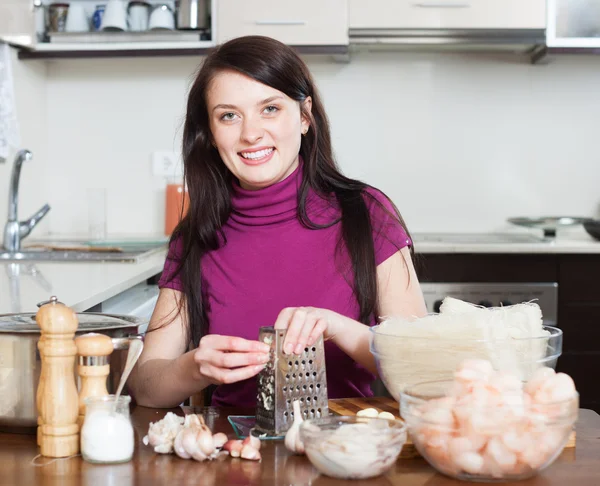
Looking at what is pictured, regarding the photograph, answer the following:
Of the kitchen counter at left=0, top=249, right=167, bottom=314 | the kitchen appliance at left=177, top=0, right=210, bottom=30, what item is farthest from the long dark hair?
the kitchen appliance at left=177, top=0, right=210, bottom=30

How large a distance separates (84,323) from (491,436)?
59cm

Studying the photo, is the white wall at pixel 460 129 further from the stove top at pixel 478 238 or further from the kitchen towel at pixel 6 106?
the kitchen towel at pixel 6 106

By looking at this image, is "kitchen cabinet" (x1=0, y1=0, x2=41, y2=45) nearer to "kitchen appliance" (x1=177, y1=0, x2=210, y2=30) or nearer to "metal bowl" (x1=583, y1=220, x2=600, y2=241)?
"kitchen appliance" (x1=177, y1=0, x2=210, y2=30)

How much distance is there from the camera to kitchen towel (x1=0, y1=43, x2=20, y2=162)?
316cm

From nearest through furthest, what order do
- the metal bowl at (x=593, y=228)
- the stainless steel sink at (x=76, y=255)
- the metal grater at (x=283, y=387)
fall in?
the metal grater at (x=283, y=387) < the stainless steel sink at (x=76, y=255) < the metal bowl at (x=593, y=228)

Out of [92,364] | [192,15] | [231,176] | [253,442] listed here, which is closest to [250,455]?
[253,442]

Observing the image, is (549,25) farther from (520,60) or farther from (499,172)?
(499,172)

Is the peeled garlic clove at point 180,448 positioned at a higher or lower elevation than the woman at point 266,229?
lower

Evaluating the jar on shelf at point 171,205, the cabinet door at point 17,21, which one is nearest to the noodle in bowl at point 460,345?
the cabinet door at point 17,21

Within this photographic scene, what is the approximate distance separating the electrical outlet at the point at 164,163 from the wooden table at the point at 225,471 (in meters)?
2.72

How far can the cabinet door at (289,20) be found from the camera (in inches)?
129

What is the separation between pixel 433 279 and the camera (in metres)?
3.15

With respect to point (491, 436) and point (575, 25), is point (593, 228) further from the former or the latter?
point (491, 436)

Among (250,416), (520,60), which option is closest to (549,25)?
(520,60)
